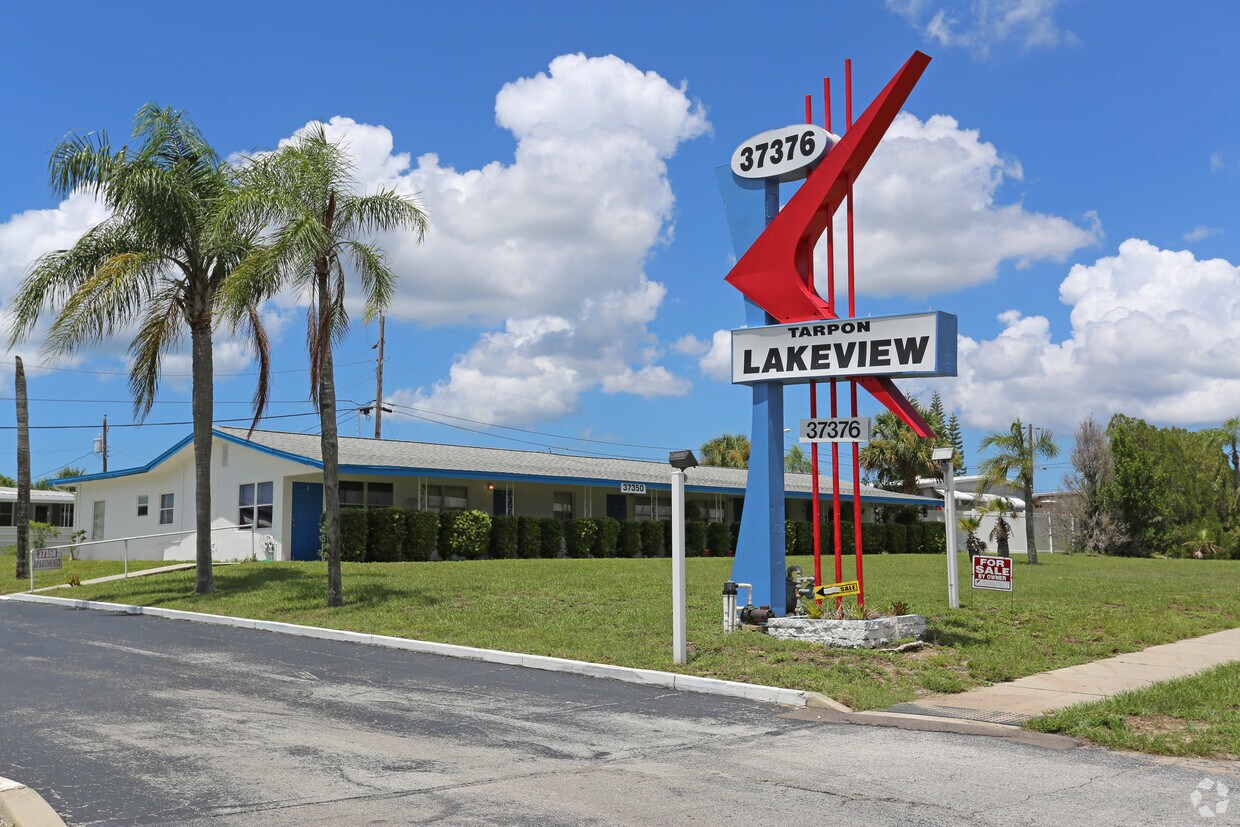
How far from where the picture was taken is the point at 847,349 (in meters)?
12.7

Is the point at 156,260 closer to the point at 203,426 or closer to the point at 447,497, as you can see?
the point at 203,426

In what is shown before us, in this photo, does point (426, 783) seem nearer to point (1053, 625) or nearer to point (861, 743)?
point (861, 743)

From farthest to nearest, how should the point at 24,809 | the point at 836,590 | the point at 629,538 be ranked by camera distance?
the point at 629,538
the point at 836,590
the point at 24,809

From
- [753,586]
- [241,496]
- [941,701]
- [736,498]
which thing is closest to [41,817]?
[941,701]

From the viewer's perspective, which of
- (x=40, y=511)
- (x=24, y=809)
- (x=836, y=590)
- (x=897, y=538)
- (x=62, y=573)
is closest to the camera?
(x=24, y=809)

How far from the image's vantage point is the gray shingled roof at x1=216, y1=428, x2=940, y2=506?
92.9 ft

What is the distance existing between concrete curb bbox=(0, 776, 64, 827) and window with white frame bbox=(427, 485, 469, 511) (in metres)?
24.6

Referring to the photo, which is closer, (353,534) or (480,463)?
(353,534)

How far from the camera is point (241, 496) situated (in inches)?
1166

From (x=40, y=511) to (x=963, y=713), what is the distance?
149 ft

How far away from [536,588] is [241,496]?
47.3 feet

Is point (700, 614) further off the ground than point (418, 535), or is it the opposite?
point (418, 535)

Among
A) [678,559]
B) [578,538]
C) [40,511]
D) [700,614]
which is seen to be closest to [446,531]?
[578,538]

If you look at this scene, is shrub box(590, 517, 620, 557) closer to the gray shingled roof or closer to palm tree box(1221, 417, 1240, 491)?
the gray shingled roof
